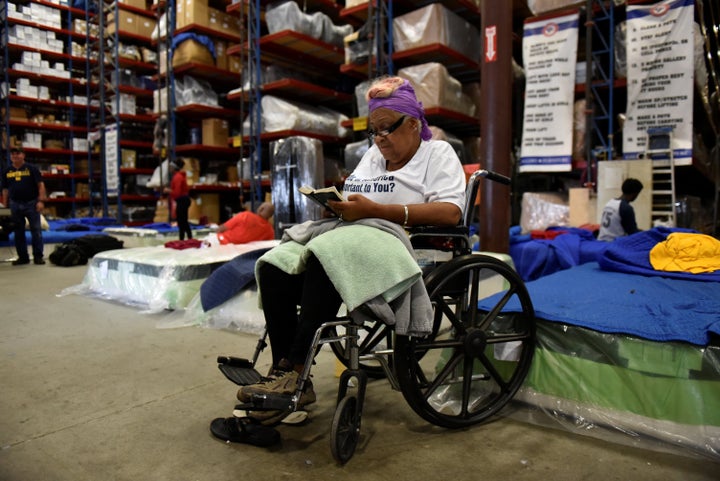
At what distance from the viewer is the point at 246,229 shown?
410cm

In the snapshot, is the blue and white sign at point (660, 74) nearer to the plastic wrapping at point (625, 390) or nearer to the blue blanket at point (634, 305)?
the blue blanket at point (634, 305)

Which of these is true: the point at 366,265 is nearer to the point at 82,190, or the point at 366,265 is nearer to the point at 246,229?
the point at 246,229

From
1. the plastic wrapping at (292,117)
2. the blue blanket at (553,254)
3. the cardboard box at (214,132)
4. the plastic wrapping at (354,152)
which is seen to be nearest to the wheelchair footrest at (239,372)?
the blue blanket at (553,254)

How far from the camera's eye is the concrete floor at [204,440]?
1270 millimetres

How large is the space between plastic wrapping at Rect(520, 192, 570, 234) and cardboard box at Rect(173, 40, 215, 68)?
5.36 metres

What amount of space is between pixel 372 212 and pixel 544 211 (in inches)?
177

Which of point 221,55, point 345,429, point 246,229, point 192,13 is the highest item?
point 192,13

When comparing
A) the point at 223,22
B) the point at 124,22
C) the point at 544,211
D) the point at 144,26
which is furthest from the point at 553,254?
the point at 144,26

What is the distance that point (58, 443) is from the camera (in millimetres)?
1438

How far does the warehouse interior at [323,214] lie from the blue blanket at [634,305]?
0.5 inches

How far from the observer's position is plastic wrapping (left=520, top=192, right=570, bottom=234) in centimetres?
531

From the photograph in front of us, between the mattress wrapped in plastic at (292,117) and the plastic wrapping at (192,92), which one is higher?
the plastic wrapping at (192,92)

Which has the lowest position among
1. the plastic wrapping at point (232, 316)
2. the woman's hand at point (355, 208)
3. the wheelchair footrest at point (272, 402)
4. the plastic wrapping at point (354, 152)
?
the plastic wrapping at point (232, 316)

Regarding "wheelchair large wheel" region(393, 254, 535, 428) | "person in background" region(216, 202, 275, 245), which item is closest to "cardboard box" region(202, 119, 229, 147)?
"person in background" region(216, 202, 275, 245)
